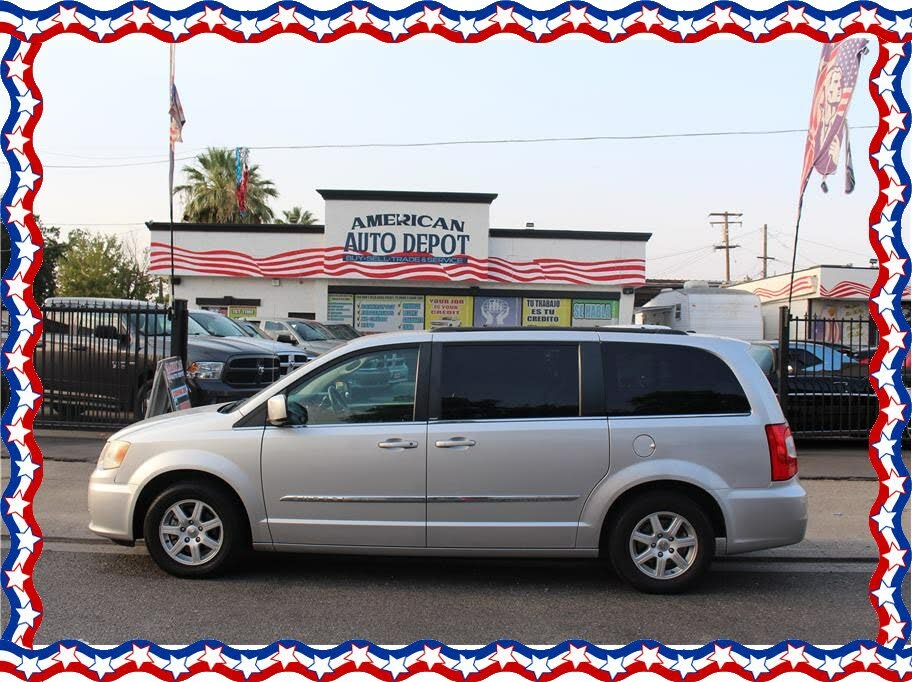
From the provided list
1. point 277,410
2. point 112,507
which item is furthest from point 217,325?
point 277,410

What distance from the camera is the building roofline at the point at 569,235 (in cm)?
2759

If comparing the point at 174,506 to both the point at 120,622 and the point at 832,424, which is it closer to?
the point at 120,622

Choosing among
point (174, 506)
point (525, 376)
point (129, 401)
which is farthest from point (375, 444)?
point (129, 401)

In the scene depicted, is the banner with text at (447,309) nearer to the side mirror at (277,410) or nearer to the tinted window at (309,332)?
the tinted window at (309,332)

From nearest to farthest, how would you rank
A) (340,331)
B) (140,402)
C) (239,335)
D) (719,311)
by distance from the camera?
(140,402) → (239,335) → (340,331) → (719,311)

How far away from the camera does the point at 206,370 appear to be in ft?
37.7

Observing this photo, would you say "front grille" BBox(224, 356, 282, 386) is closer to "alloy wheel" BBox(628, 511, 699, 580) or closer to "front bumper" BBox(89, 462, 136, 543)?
"front bumper" BBox(89, 462, 136, 543)

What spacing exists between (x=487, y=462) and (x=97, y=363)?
8.00 metres

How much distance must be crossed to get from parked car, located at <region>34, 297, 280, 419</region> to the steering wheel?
6.18 meters

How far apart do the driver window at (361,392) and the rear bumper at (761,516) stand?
217cm

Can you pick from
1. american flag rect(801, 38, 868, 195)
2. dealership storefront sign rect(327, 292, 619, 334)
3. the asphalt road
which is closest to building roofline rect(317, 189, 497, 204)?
dealership storefront sign rect(327, 292, 619, 334)

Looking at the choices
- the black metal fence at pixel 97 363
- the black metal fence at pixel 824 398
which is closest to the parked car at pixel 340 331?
the black metal fence at pixel 97 363

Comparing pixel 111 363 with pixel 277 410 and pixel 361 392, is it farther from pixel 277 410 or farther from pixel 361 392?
pixel 361 392

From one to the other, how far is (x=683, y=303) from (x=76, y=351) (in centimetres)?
1955
